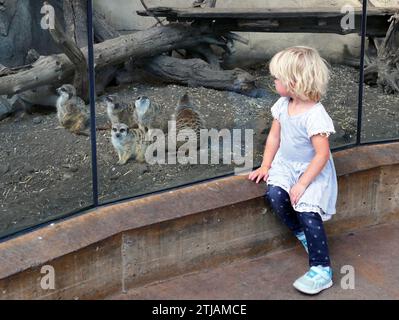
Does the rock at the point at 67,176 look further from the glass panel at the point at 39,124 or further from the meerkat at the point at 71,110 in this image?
the meerkat at the point at 71,110

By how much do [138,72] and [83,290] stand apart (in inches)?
64.0

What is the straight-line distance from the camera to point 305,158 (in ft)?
10.7

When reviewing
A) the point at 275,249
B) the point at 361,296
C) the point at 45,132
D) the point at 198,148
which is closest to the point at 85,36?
the point at 45,132

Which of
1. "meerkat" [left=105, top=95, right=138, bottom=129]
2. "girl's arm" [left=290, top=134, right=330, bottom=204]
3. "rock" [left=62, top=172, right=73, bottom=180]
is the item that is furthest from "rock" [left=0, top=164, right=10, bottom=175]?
"girl's arm" [left=290, top=134, right=330, bottom=204]

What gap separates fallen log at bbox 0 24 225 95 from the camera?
3.40 meters

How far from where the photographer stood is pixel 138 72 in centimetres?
425

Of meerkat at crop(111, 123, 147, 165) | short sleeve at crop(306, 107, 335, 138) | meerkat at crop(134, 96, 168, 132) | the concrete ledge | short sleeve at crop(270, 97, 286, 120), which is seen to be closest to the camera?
the concrete ledge

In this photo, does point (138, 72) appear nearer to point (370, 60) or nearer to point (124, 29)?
point (124, 29)

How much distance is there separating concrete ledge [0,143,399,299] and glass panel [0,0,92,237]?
0.20m

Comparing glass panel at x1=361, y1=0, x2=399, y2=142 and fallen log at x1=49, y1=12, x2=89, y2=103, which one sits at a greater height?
fallen log at x1=49, y1=12, x2=89, y2=103

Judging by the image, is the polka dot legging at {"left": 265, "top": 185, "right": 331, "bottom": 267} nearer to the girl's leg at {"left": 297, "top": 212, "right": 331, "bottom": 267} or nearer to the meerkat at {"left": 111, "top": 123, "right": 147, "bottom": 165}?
the girl's leg at {"left": 297, "top": 212, "right": 331, "bottom": 267}

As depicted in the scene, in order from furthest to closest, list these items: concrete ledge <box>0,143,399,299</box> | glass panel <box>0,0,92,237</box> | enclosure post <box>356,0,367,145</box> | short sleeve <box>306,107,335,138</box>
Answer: enclosure post <box>356,0,367,145</box>
glass panel <box>0,0,92,237</box>
short sleeve <box>306,107,335,138</box>
concrete ledge <box>0,143,399,299</box>

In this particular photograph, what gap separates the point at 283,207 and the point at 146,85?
1125 mm

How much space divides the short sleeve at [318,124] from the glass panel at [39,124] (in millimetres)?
1004
